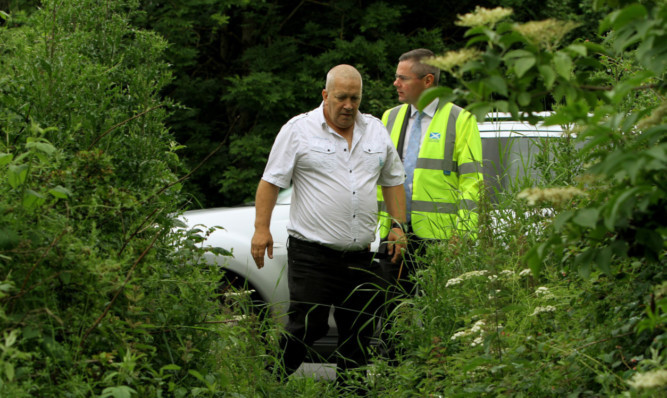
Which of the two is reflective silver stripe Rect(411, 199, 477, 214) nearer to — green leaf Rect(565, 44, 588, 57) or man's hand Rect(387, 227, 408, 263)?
man's hand Rect(387, 227, 408, 263)

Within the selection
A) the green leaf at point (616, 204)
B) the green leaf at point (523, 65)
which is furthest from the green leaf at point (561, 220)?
the green leaf at point (523, 65)

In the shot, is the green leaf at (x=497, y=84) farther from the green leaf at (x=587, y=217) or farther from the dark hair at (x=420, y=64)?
the dark hair at (x=420, y=64)

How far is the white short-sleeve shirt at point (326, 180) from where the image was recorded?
501 cm

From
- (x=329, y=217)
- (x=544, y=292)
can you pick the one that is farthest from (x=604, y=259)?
(x=329, y=217)

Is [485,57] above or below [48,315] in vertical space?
above

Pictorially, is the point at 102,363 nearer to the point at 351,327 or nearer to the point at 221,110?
the point at 351,327

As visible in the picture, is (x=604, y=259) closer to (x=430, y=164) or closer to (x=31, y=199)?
(x=31, y=199)

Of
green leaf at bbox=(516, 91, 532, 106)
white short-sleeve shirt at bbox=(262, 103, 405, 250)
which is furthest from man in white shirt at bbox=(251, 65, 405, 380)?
green leaf at bbox=(516, 91, 532, 106)

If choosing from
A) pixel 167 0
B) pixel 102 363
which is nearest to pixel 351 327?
pixel 102 363

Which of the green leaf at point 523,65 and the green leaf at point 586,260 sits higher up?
the green leaf at point 523,65

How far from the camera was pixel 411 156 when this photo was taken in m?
5.60

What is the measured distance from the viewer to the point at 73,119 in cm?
373

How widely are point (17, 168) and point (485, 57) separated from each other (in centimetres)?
166

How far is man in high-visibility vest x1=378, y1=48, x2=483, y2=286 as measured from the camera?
5.26 m
